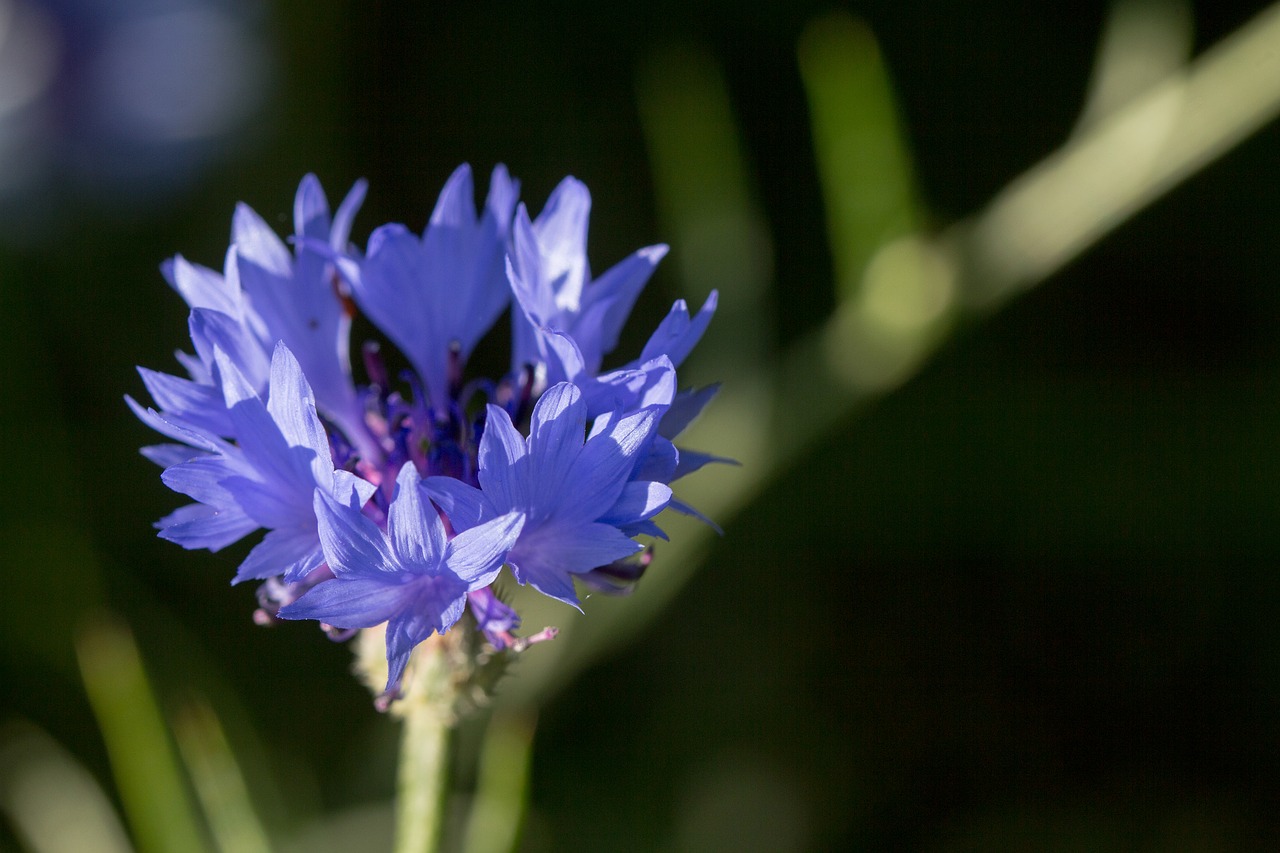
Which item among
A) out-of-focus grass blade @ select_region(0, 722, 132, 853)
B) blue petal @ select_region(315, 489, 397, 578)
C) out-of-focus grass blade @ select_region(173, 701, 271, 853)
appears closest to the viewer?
blue petal @ select_region(315, 489, 397, 578)

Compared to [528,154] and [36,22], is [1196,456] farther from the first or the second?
[36,22]

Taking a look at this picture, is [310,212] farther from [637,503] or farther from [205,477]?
[637,503]

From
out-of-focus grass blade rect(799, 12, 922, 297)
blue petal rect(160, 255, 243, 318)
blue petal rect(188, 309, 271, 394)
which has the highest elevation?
out-of-focus grass blade rect(799, 12, 922, 297)

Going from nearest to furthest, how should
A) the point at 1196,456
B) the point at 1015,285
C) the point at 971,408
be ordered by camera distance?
the point at 1015,285, the point at 1196,456, the point at 971,408

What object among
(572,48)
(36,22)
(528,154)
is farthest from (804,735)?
(36,22)

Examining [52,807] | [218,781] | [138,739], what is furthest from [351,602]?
[52,807]

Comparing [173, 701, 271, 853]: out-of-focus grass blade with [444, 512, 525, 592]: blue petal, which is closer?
[444, 512, 525, 592]: blue petal

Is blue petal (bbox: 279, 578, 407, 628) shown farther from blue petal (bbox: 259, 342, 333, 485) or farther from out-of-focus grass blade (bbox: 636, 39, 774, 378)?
out-of-focus grass blade (bbox: 636, 39, 774, 378)

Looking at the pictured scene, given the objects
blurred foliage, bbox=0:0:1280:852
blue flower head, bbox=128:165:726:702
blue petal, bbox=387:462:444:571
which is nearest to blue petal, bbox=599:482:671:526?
blue flower head, bbox=128:165:726:702
